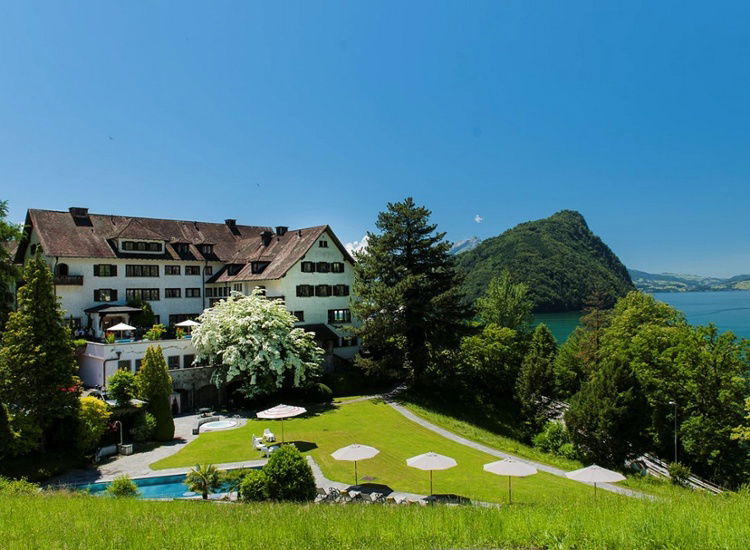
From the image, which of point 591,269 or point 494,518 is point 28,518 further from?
point 591,269

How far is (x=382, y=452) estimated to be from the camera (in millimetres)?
26500

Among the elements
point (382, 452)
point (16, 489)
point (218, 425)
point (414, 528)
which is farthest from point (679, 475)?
point (16, 489)

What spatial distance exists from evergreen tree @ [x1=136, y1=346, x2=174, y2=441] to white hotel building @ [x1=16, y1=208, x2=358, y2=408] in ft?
21.4

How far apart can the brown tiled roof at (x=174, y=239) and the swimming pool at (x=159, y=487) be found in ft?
76.5

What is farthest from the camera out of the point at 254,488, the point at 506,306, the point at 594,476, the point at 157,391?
the point at 506,306

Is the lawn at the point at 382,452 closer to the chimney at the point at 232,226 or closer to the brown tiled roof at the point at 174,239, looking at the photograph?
the brown tiled roof at the point at 174,239

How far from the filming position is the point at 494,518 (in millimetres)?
9859

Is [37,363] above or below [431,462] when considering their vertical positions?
above

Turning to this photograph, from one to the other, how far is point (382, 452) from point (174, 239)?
3239 cm

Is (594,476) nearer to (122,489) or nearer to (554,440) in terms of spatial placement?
(122,489)

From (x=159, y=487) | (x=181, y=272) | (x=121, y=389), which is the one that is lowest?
→ (x=159, y=487)

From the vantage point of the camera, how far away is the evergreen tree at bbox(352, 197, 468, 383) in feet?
133

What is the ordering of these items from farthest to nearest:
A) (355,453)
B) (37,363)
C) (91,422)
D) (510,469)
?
(91,422)
(37,363)
(355,453)
(510,469)

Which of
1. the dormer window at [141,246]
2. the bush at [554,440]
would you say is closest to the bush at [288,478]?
the bush at [554,440]
